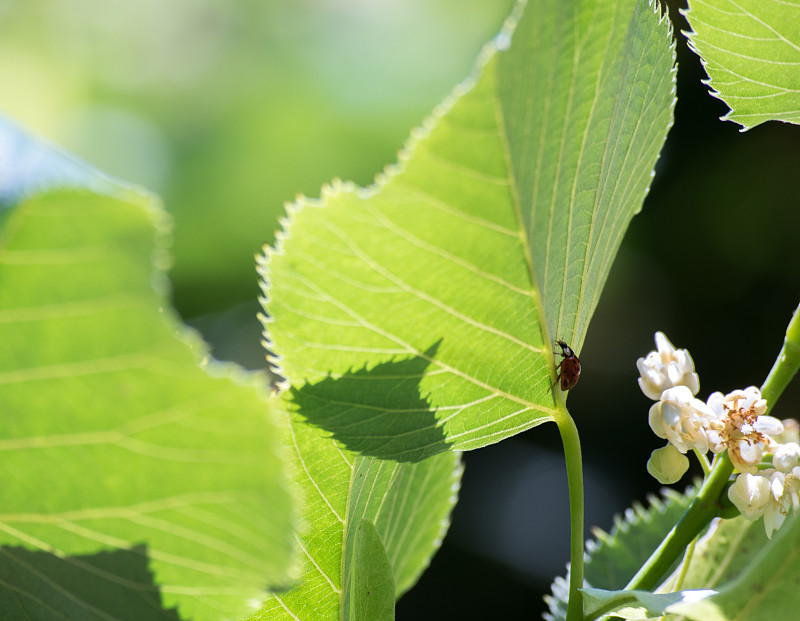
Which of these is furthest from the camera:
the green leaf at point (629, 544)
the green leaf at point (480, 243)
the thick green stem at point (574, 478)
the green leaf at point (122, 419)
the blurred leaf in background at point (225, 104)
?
the blurred leaf in background at point (225, 104)

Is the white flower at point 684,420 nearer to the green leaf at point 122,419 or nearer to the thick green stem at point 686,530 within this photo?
the thick green stem at point 686,530

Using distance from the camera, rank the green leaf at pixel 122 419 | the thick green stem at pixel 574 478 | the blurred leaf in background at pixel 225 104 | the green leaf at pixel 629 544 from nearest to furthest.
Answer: the green leaf at pixel 122 419
the thick green stem at pixel 574 478
the green leaf at pixel 629 544
the blurred leaf in background at pixel 225 104

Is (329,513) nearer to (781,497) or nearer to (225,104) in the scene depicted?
(781,497)

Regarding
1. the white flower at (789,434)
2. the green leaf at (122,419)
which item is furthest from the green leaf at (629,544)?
the green leaf at (122,419)

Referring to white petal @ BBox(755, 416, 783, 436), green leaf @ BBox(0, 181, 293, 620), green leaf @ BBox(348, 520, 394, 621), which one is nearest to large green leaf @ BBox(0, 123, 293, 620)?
green leaf @ BBox(0, 181, 293, 620)

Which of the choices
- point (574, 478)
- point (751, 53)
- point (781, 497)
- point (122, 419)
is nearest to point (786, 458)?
point (781, 497)

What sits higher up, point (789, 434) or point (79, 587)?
point (789, 434)

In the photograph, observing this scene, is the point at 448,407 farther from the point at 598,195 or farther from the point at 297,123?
the point at 297,123
